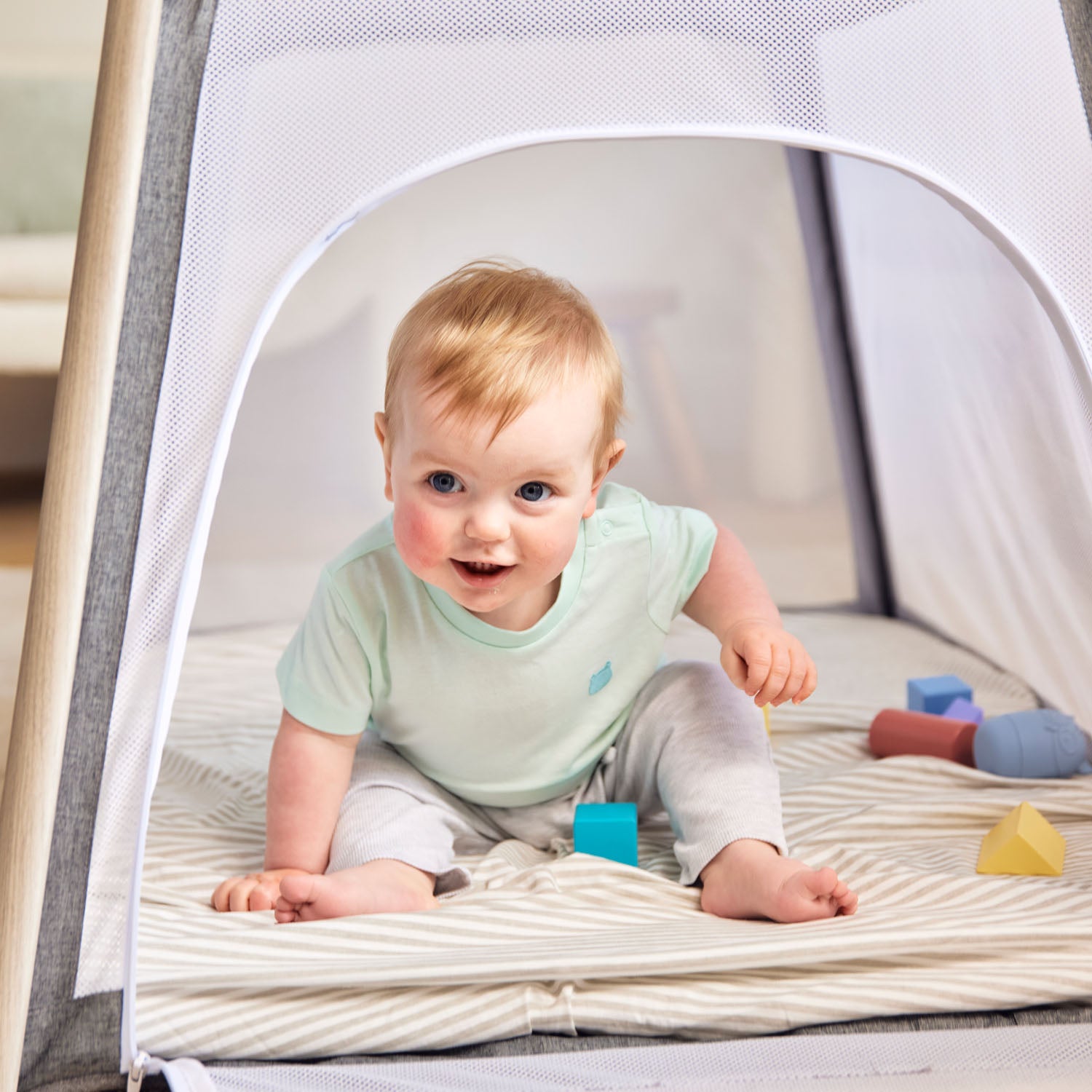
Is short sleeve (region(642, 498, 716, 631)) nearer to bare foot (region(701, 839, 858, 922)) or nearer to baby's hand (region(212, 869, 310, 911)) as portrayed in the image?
bare foot (region(701, 839, 858, 922))

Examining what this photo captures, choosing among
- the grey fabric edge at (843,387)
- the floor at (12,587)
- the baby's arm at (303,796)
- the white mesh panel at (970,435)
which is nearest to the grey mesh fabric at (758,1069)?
the baby's arm at (303,796)

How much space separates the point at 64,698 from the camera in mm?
778

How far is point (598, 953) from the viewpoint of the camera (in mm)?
818

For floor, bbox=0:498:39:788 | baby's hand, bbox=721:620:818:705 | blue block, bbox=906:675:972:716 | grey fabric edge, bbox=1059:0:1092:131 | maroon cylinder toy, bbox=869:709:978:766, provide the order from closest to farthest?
grey fabric edge, bbox=1059:0:1092:131 → baby's hand, bbox=721:620:818:705 → maroon cylinder toy, bbox=869:709:978:766 → blue block, bbox=906:675:972:716 → floor, bbox=0:498:39:788

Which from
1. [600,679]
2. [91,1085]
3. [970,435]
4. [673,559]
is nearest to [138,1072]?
[91,1085]

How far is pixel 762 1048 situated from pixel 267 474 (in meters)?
1.14

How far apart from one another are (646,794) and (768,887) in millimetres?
234

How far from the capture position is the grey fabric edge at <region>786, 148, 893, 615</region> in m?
1.80

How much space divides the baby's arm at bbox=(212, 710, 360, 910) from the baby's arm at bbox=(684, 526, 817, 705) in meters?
0.32

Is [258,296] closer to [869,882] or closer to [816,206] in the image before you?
[869,882]

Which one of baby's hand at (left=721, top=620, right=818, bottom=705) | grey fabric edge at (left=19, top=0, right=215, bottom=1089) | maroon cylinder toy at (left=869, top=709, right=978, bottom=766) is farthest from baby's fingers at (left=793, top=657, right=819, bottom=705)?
grey fabric edge at (left=19, top=0, right=215, bottom=1089)

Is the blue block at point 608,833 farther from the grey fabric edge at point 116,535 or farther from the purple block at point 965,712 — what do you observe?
the purple block at point 965,712

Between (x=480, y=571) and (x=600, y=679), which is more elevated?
(x=480, y=571)

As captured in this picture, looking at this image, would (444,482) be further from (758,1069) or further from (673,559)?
(758,1069)
